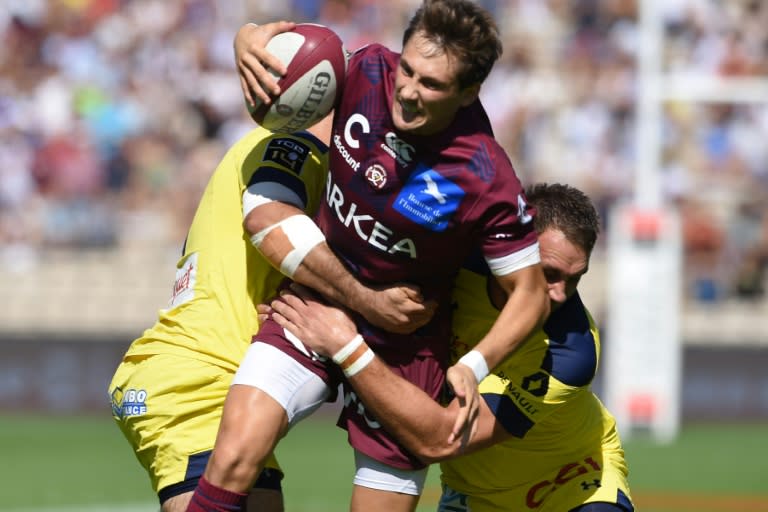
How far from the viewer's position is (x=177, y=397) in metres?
5.51

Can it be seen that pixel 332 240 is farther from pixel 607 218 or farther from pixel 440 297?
pixel 607 218

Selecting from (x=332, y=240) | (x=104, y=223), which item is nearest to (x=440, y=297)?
(x=332, y=240)

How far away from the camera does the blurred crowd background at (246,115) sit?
49.6 feet

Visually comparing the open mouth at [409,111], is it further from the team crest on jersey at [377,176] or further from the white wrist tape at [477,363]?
the white wrist tape at [477,363]

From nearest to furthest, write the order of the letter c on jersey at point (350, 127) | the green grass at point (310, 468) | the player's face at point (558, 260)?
the letter c on jersey at point (350, 127), the player's face at point (558, 260), the green grass at point (310, 468)

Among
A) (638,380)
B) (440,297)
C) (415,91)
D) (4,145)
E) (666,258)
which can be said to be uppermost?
(415,91)

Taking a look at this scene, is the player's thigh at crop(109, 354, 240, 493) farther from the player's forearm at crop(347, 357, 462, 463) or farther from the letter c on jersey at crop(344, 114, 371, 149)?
the letter c on jersey at crop(344, 114, 371, 149)

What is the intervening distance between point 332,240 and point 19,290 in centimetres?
973

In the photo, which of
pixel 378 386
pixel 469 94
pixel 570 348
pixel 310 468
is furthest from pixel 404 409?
pixel 310 468

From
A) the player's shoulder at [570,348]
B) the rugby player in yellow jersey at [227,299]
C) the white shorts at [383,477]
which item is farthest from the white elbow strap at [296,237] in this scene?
the player's shoulder at [570,348]

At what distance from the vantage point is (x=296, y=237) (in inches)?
208

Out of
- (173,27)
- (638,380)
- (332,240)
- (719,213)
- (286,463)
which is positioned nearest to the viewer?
(332,240)

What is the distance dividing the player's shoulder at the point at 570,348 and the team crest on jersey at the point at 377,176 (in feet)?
3.34

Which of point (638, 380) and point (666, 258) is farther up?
point (666, 258)
